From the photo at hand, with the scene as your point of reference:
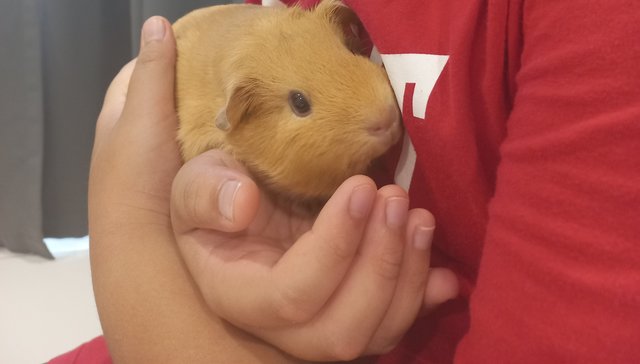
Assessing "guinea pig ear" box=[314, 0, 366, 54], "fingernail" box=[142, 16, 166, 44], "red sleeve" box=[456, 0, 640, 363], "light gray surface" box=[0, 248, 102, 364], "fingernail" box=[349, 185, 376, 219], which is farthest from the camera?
"light gray surface" box=[0, 248, 102, 364]

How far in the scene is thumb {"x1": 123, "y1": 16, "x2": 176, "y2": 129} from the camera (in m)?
0.83

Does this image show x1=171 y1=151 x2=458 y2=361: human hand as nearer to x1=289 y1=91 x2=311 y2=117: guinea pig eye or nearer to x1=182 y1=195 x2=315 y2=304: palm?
x1=182 y1=195 x2=315 y2=304: palm

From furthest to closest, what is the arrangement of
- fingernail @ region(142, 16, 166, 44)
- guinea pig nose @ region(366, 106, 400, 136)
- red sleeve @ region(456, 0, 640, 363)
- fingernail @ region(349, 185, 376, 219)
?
fingernail @ region(142, 16, 166, 44) → guinea pig nose @ region(366, 106, 400, 136) → fingernail @ region(349, 185, 376, 219) → red sleeve @ region(456, 0, 640, 363)

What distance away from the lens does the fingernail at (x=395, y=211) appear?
A: 1.74ft

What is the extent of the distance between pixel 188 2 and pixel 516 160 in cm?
146

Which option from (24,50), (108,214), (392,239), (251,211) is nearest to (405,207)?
(392,239)

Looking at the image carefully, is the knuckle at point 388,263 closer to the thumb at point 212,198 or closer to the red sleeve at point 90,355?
the thumb at point 212,198

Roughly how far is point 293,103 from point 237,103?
62 millimetres

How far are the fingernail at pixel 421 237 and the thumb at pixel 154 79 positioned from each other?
16.1 inches

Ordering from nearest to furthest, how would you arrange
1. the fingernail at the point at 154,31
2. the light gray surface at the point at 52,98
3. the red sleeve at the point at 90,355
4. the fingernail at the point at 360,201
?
the fingernail at the point at 360,201 → the fingernail at the point at 154,31 → the red sleeve at the point at 90,355 → the light gray surface at the point at 52,98

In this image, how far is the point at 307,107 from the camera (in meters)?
0.69

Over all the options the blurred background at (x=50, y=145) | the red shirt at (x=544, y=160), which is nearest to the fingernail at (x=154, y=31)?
the red shirt at (x=544, y=160)

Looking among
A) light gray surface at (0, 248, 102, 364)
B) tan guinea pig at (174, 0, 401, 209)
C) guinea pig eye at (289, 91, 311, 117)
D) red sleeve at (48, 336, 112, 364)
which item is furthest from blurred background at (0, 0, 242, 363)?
guinea pig eye at (289, 91, 311, 117)

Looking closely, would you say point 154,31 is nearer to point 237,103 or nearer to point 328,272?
point 237,103
